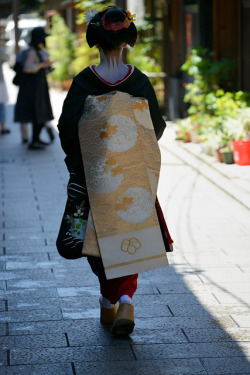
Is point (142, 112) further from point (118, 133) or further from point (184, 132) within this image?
point (184, 132)

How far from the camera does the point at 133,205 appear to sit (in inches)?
176

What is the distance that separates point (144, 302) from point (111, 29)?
1.93 m

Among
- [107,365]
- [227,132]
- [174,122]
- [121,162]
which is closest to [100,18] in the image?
[121,162]

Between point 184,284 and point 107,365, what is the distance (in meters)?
1.69

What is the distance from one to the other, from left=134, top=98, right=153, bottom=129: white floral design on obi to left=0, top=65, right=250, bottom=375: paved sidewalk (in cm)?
128

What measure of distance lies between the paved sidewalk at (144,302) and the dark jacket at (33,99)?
4.52 metres

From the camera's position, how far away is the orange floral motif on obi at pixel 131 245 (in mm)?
4449

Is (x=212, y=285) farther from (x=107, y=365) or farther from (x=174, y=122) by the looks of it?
(x=174, y=122)

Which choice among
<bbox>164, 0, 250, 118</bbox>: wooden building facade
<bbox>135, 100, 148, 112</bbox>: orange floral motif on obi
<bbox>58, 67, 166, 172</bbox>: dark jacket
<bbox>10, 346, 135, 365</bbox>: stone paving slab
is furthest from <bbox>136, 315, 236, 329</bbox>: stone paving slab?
<bbox>164, 0, 250, 118</bbox>: wooden building facade

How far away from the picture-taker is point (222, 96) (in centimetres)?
1330

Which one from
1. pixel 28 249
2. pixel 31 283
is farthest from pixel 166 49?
pixel 31 283

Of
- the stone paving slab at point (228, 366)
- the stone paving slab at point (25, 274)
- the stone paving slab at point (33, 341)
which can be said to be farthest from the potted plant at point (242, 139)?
the stone paving slab at point (228, 366)

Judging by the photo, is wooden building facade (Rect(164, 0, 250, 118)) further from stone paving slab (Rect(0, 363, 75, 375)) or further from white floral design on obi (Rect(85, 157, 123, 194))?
stone paving slab (Rect(0, 363, 75, 375))

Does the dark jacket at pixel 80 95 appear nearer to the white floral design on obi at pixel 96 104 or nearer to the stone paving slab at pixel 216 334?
the white floral design on obi at pixel 96 104
